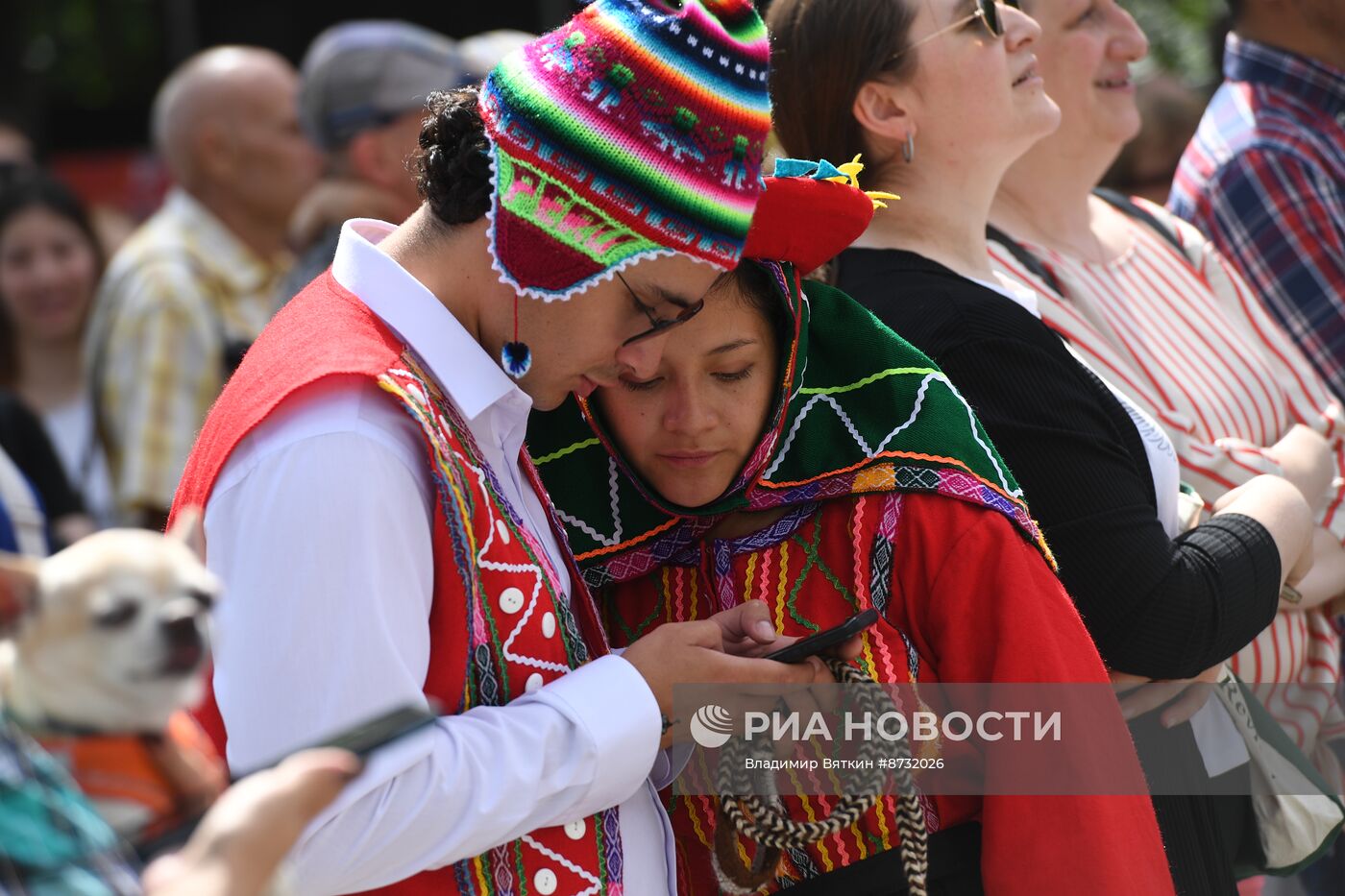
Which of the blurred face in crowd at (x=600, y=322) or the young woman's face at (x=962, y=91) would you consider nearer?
the blurred face in crowd at (x=600, y=322)

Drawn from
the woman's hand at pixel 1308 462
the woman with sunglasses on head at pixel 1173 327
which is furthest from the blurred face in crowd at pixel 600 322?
the woman's hand at pixel 1308 462

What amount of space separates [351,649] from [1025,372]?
1.16m

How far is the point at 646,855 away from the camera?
1852 mm

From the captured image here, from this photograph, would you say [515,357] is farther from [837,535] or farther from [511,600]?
[837,535]

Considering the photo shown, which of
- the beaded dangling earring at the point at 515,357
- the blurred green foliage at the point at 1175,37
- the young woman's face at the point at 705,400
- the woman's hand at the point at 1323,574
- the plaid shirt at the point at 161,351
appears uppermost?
the blurred green foliage at the point at 1175,37

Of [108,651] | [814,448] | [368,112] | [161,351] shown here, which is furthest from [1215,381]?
[161,351]

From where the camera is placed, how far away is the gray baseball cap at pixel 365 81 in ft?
15.2

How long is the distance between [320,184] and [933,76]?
104 inches

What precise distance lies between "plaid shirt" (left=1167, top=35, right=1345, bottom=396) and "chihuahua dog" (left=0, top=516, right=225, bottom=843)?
279 cm

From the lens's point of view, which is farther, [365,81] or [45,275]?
[45,275]

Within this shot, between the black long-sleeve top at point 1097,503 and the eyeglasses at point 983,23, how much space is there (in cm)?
43

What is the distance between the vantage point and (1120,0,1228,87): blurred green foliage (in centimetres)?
825

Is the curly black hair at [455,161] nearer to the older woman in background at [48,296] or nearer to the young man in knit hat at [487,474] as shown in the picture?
the young man in knit hat at [487,474]

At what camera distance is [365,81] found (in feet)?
15.3
